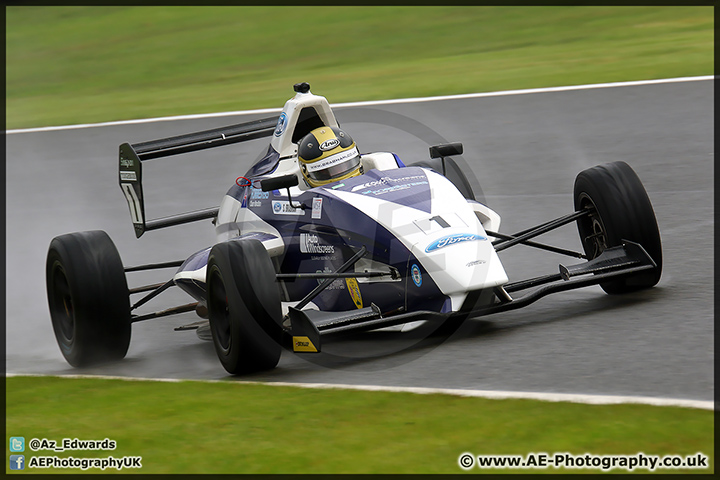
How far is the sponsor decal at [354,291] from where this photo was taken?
694 cm

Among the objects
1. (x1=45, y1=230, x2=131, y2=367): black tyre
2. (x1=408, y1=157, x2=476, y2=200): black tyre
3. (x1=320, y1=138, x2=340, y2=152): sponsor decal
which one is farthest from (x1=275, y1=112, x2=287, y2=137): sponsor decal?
(x1=45, y1=230, x2=131, y2=367): black tyre

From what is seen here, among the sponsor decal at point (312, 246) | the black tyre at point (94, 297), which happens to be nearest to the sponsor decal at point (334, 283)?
the sponsor decal at point (312, 246)

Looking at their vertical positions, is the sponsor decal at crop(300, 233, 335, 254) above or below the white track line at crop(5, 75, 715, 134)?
below

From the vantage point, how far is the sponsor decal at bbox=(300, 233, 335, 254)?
7.19 metres

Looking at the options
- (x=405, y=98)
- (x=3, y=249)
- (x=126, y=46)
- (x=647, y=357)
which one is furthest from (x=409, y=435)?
(x=126, y=46)

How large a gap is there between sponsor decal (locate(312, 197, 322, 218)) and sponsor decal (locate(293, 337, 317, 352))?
112 centimetres

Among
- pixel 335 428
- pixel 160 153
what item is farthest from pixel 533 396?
pixel 160 153

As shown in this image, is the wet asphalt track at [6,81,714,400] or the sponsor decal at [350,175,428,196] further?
the sponsor decal at [350,175,428,196]

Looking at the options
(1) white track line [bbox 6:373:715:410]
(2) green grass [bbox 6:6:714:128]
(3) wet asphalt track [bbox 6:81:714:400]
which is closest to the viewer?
(1) white track line [bbox 6:373:715:410]

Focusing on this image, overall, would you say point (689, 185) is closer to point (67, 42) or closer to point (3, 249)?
point (3, 249)

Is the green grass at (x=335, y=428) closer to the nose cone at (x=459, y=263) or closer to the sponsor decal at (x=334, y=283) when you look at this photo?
the nose cone at (x=459, y=263)

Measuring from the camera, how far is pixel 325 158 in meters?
7.48

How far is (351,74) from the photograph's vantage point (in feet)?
65.2

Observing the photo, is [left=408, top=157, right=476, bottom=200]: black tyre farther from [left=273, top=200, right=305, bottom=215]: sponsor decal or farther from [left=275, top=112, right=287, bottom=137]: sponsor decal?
[left=273, top=200, right=305, bottom=215]: sponsor decal
